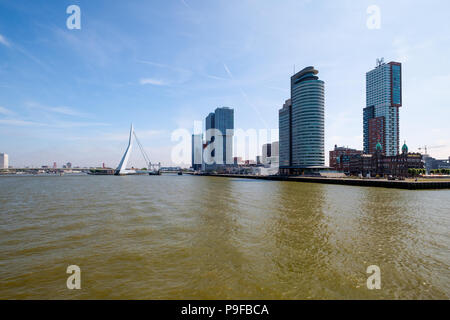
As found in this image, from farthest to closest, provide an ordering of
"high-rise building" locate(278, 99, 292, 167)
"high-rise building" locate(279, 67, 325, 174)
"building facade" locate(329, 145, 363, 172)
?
"high-rise building" locate(278, 99, 292, 167)
"building facade" locate(329, 145, 363, 172)
"high-rise building" locate(279, 67, 325, 174)

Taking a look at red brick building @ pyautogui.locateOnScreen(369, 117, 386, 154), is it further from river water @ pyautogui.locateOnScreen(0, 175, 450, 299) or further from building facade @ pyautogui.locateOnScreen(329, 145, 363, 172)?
river water @ pyautogui.locateOnScreen(0, 175, 450, 299)

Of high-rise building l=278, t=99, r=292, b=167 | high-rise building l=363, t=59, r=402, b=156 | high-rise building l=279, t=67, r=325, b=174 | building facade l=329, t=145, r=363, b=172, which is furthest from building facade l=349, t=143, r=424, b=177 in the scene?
high-rise building l=363, t=59, r=402, b=156

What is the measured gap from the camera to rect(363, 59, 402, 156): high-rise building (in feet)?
595

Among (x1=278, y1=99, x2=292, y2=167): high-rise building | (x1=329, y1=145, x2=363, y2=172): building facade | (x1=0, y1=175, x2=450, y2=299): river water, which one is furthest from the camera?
(x1=278, y1=99, x2=292, y2=167): high-rise building

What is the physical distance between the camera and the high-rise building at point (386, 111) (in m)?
182

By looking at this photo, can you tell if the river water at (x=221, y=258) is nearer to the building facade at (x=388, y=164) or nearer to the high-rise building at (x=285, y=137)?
the building facade at (x=388, y=164)

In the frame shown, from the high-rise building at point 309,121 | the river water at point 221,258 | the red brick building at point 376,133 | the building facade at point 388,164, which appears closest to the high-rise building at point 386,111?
the red brick building at point 376,133

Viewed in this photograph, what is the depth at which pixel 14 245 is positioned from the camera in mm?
12000

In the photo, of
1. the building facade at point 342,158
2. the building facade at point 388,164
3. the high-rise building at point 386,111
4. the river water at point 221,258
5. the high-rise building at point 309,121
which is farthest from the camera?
the high-rise building at point 386,111

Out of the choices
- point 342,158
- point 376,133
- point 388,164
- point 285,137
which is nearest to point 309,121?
point 388,164

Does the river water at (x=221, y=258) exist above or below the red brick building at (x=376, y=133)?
below
